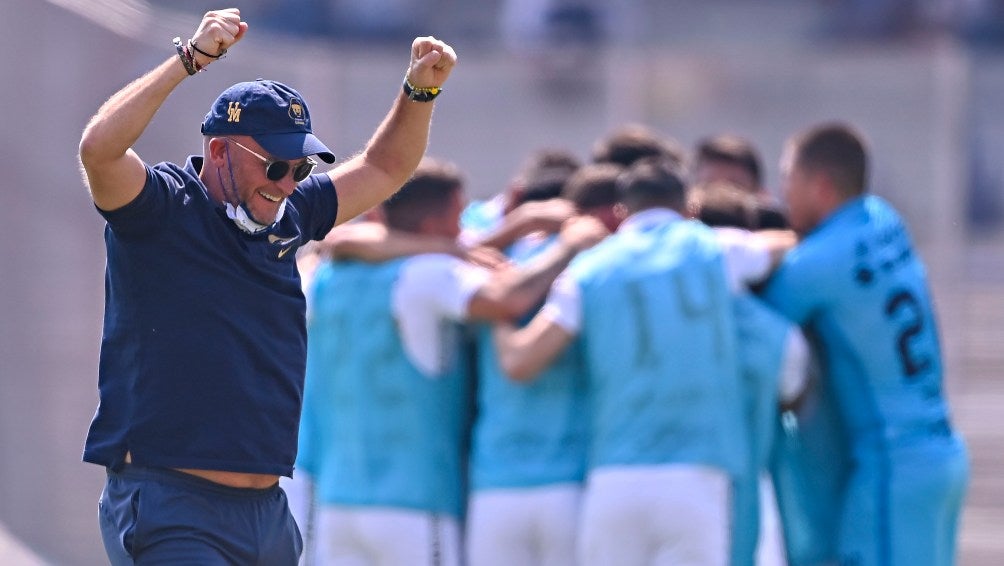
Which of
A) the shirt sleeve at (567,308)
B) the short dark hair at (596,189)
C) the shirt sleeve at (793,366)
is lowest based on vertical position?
the shirt sleeve at (793,366)

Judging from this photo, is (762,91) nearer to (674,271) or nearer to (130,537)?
(674,271)

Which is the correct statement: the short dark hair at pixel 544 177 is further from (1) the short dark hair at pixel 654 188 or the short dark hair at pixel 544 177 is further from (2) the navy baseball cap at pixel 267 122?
(2) the navy baseball cap at pixel 267 122

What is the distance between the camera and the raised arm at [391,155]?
4129 millimetres

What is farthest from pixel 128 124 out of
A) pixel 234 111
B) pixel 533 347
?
pixel 533 347

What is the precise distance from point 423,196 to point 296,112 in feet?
7.01

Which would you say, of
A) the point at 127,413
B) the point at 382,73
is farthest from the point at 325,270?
the point at 382,73

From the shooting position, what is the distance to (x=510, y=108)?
415 inches

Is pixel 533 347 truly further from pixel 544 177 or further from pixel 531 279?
pixel 544 177

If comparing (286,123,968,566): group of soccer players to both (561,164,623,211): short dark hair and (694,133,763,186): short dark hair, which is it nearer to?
(561,164,623,211): short dark hair

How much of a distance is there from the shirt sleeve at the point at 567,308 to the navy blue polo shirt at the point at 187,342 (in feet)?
6.26

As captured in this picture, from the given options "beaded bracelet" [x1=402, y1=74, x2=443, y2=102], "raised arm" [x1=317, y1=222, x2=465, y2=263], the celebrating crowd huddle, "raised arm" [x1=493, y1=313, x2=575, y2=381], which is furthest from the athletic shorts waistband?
"raised arm" [x1=317, y1=222, x2=465, y2=263]

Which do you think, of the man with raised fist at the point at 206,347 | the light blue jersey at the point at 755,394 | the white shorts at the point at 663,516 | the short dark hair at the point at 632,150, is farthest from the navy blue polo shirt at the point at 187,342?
the short dark hair at the point at 632,150

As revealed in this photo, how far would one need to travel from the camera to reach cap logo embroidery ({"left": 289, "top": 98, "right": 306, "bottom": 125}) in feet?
12.1

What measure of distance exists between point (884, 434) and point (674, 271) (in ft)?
2.86
